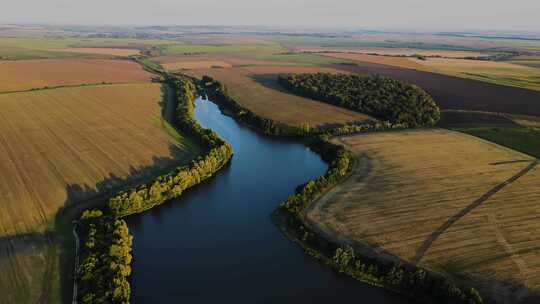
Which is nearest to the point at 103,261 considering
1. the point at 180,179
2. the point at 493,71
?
the point at 180,179

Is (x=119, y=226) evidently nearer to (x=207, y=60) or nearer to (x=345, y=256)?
(x=345, y=256)

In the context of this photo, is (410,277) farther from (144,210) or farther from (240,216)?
(144,210)

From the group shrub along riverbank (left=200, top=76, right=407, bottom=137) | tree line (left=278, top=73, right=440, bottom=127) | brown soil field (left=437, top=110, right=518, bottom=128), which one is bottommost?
shrub along riverbank (left=200, top=76, right=407, bottom=137)

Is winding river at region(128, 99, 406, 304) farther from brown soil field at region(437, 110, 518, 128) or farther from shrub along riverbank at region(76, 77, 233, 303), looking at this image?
brown soil field at region(437, 110, 518, 128)

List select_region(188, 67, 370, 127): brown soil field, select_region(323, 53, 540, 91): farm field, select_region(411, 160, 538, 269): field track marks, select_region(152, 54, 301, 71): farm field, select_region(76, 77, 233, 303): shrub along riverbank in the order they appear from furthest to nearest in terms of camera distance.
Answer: select_region(152, 54, 301, 71): farm field, select_region(323, 53, 540, 91): farm field, select_region(188, 67, 370, 127): brown soil field, select_region(411, 160, 538, 269): field track marks, select_region(76, 77, 233, 303): shrub along riverbank

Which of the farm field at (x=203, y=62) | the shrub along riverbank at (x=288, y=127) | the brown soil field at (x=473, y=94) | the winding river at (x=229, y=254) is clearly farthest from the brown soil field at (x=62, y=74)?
the brown soil field at (x=473, y=94)

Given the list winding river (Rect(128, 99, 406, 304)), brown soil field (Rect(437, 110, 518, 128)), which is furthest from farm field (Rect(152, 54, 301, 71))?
winding river (Rect(128, 99, 406, 304))
